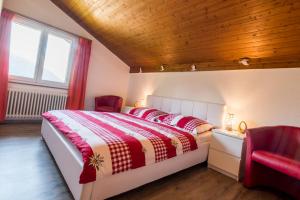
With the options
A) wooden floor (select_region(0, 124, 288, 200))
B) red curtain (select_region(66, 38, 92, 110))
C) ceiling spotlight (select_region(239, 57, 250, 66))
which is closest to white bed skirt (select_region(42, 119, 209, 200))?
wooden floor (select_region(0, 124, 288, 200))

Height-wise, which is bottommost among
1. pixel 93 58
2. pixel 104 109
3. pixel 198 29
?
pixel 104 109

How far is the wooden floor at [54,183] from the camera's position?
1.72 meters

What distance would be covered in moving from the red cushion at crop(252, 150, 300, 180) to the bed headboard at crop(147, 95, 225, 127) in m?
1.00

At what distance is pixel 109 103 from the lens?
4.93 meters

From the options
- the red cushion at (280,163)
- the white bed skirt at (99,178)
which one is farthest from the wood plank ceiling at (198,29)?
the white bed skirt at (99,178)

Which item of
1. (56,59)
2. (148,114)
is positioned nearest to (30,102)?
(56,59)

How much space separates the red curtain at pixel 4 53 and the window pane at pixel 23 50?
19 cm

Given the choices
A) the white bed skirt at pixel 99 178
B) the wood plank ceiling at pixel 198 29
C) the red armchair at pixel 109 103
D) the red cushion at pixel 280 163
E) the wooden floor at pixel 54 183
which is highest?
the wood plank ceiling at pixel 198 29

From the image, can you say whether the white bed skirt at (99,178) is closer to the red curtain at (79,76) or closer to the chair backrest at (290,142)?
the chair backrest at (290,142)

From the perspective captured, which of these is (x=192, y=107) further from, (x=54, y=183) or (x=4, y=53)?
(x=4, y=53)

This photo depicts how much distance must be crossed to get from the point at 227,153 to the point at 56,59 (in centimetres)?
408

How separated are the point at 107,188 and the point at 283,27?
101 inches

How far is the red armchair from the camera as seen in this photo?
471cm

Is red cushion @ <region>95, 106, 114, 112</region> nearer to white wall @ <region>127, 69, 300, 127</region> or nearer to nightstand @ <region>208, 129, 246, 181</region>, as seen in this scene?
white wall @ <region>127, 69, 300, 127</region>
